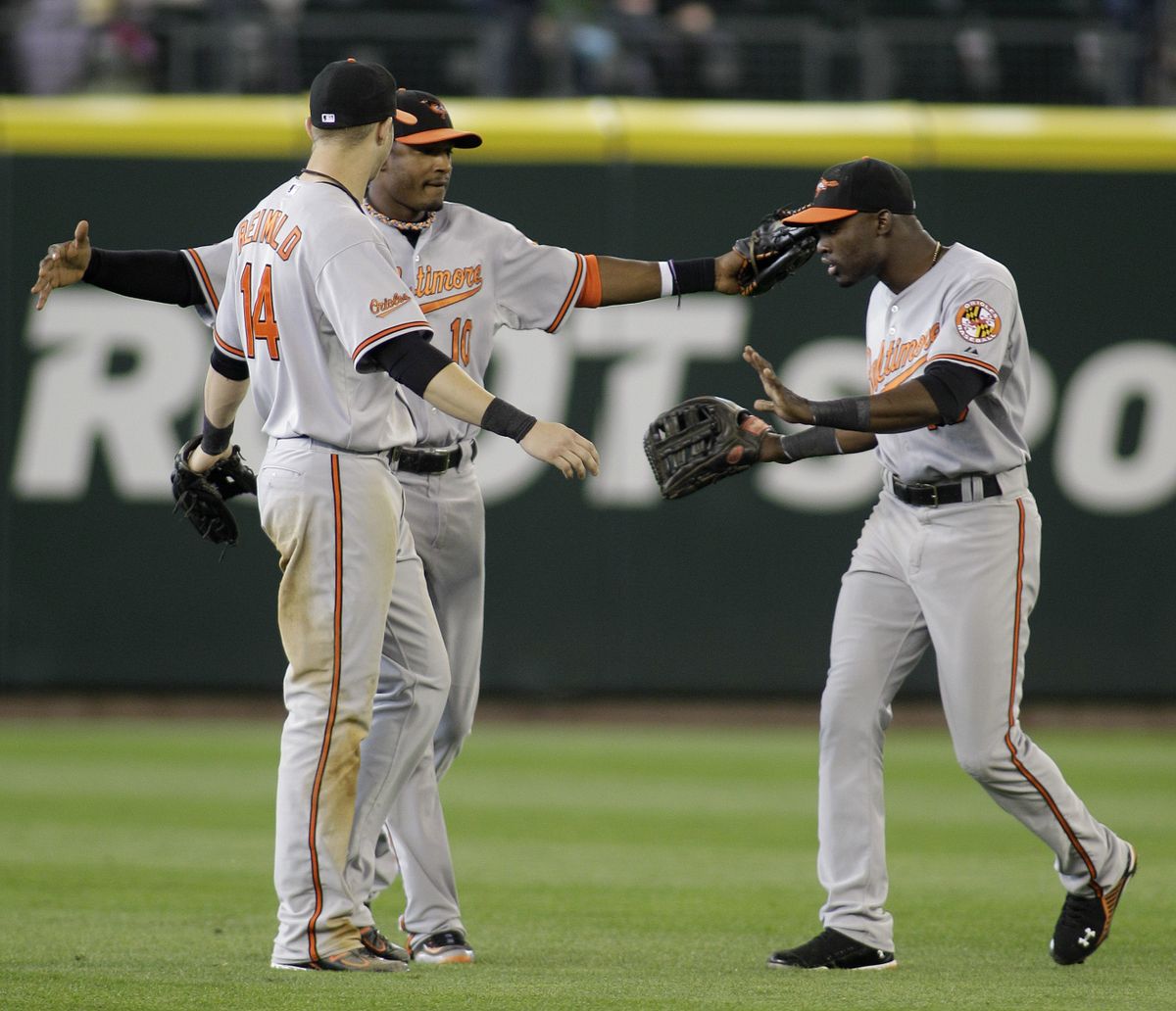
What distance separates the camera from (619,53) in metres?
11.2

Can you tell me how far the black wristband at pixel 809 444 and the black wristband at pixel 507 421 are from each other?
96 cm

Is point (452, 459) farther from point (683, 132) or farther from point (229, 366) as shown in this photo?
point (683, 132)

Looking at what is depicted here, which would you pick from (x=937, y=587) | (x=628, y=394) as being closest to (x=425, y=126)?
(x=937, y=587)

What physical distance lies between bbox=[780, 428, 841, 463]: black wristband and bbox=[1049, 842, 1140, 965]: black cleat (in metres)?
1.34

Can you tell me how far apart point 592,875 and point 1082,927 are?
2.00m

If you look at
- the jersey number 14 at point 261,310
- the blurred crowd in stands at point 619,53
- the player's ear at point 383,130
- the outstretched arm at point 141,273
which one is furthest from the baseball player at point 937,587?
the blurred crowd in stands at point 619,53

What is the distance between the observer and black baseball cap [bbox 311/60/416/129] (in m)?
4.07

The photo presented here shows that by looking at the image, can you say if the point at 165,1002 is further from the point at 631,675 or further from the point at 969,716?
the point at 631,675

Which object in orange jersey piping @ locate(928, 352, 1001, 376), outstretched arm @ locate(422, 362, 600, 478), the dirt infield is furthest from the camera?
the dirt infield

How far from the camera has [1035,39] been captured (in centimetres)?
1098

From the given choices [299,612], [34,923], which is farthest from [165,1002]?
[34,923]

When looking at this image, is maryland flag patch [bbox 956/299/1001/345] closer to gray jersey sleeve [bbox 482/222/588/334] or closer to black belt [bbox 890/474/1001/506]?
black belt [bbox 890/474/1001/506]

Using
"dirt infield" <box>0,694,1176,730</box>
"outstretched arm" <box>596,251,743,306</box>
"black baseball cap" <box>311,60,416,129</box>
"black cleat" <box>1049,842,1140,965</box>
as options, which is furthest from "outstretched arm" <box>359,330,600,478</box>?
"dirt infield" <box>0,694,1176,730</box>

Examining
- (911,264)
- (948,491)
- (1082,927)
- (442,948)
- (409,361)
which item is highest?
(911,264)
